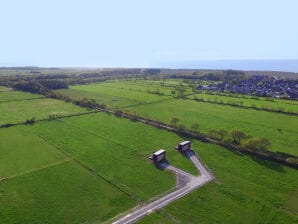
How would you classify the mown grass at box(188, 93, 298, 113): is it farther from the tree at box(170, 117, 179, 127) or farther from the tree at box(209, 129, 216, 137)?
the tree at box(170, 117, 179, 127)

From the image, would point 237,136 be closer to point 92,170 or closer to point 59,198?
point 92,170

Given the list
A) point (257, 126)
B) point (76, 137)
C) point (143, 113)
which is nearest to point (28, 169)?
point (76, 137)

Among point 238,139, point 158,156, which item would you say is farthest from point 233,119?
point 158,156

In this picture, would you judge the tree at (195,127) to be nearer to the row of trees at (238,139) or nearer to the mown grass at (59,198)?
the row of trees at (238,139)

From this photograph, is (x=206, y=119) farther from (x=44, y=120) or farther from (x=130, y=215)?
(x=130, y=215)

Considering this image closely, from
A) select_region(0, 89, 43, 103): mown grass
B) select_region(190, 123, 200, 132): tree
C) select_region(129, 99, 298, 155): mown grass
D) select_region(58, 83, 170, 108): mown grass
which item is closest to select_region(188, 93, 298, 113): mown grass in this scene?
select_region(129, 99, 298, 155): mown grass

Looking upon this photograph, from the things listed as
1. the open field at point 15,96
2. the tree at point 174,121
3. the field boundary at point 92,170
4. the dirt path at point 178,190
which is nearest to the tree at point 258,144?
the dirt path at point 178,190
